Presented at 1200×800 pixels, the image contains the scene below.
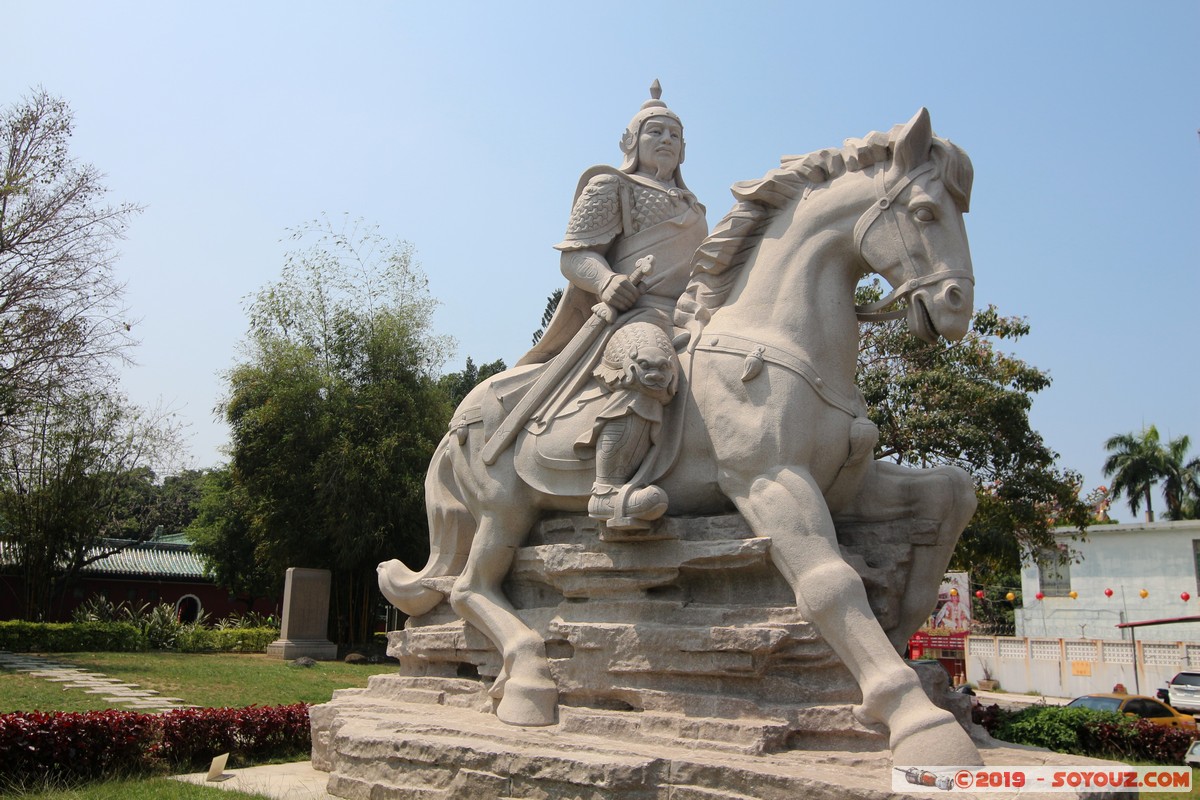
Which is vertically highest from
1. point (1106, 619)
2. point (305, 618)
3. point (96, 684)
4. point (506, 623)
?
point (506, 623)

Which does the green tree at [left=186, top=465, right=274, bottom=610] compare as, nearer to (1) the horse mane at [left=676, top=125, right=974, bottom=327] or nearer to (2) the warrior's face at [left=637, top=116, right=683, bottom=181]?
(2) the warrior's face at [left=637, top=116, right=683, bottom=181]

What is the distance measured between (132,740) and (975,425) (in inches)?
441

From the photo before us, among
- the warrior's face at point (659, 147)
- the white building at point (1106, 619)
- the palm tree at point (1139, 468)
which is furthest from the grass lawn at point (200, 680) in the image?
the palm tree at point (1139, 468)

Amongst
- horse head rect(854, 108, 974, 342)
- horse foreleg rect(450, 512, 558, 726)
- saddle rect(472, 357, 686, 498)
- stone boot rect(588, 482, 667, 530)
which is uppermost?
horse head rect(854, 108, 974, 342)

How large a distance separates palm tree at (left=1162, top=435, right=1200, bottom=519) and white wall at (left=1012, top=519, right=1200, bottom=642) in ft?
51.6

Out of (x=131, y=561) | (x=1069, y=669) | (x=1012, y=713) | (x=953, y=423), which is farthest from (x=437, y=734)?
(x=131, y=561)

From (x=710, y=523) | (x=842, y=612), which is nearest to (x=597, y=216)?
(x=710, y=523)

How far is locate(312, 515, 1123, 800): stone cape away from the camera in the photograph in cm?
403

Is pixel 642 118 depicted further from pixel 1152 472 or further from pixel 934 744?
pixel 1152 472

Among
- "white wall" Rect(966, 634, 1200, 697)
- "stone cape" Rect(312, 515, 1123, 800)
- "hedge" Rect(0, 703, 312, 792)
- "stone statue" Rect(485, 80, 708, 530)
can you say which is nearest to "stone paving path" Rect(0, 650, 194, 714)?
"hedge" Rect(0, 703, 312, 792)

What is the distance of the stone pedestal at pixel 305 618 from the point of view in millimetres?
18938

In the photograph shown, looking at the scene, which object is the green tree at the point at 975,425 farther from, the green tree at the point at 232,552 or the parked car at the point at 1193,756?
the green tree at the point at 232,552

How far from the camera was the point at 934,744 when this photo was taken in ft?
12.4

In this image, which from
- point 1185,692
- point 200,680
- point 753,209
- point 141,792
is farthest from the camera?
point 1185,692
